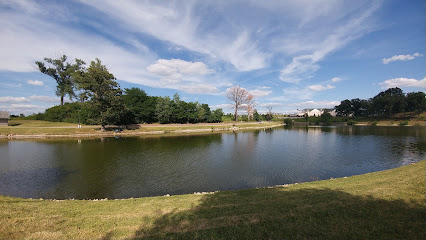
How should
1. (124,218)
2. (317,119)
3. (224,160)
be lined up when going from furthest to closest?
(317,119)
(224,160)
(124,218)

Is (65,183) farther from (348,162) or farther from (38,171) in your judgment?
(348,162)

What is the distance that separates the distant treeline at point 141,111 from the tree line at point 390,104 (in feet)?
315

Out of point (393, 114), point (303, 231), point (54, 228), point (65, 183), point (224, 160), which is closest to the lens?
point (303, 231)

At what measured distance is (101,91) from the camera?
4903cm

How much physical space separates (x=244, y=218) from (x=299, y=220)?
188 cm

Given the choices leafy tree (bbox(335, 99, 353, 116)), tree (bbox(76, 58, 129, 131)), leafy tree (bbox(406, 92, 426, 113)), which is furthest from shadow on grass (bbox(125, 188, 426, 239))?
leafy tree (bbox(335, 99, 353, 116))

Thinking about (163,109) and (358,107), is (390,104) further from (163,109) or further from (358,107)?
(163,109)

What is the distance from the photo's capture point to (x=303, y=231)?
5547mm

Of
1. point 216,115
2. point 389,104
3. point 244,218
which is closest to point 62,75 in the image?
point 216,115

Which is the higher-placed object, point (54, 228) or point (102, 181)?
point (54, 228)

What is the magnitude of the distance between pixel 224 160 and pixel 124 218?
1561 cm

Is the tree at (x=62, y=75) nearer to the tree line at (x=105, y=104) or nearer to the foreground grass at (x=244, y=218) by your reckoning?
the tree line at (x=105, y=104)

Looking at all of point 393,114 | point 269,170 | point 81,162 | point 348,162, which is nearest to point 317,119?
point 393,114

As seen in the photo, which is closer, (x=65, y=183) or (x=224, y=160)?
(x=65, y=183)
